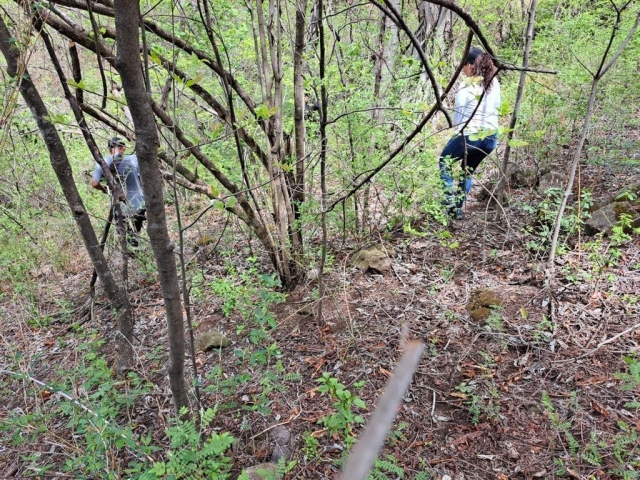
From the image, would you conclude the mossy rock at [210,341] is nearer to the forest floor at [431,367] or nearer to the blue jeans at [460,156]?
the forest floor at [431,367]

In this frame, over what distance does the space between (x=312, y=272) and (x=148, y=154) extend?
2340 millimetres

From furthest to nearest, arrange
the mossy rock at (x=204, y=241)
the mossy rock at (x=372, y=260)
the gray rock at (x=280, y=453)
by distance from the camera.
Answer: the mossy rock at (x=204, y=241), the mossy rock at (x=372, y=260), the gray rock at (x=280, y=453)

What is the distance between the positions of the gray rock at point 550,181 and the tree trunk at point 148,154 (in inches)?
162

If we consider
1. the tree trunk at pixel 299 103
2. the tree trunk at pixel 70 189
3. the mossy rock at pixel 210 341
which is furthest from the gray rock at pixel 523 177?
the tree trunk at pixel 70 189

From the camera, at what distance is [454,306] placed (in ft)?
10.2

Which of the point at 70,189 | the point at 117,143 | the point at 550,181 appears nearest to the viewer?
the point at 117,143

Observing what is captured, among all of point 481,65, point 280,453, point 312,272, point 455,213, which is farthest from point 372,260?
point 481,65

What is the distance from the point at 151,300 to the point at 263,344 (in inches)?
74.8

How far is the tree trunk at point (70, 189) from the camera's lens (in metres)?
2.26

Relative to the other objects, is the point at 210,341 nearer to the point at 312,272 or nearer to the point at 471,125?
the point at 312,272

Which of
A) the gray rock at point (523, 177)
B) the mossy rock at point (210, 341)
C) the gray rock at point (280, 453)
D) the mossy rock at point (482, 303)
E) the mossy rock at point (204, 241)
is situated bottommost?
the gray rock at point (280, 453)

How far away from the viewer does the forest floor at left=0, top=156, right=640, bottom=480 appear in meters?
2.07

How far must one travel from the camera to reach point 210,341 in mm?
3189

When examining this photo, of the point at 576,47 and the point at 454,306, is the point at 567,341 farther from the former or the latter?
the point at 576,47
